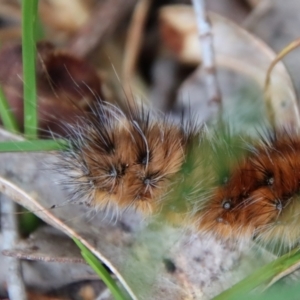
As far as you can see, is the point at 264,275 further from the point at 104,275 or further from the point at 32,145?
the point at 32,145

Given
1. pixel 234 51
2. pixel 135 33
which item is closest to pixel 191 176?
pixel 234 51

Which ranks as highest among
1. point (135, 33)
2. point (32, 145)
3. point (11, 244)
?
point (135, 33)

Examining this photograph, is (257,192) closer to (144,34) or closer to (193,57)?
(193,57)

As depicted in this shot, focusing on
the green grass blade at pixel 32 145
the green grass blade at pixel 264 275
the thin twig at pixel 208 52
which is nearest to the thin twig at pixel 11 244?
the green grass blade at pixel 32 145

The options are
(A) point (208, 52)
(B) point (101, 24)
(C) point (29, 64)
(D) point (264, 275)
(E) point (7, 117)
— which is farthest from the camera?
(B) point (101, 24)

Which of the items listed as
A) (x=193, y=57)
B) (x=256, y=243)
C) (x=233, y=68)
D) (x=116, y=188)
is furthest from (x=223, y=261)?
(x=193, y=57)

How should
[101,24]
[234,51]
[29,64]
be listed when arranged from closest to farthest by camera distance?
1. [29,64]
2. [234,51]
3. [101,24]

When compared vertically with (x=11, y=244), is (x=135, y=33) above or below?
above
